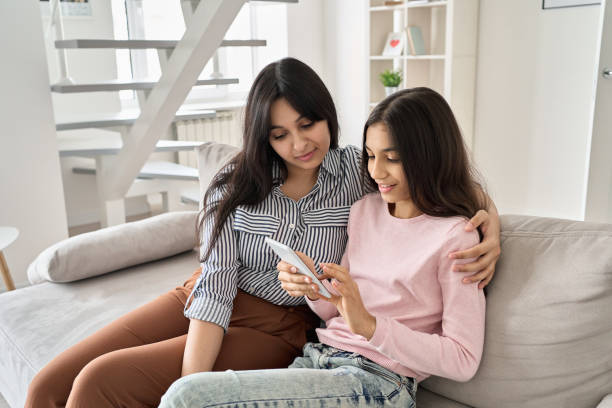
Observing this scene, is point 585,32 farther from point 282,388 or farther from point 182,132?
point 282,388

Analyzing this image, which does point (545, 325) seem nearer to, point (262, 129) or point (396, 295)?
point (396, 295)

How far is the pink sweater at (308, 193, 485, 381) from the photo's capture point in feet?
3.58

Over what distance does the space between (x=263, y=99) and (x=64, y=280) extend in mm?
989

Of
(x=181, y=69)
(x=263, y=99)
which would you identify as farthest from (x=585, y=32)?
(x=263, y=99)

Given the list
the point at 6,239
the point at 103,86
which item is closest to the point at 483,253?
the point at 6,239

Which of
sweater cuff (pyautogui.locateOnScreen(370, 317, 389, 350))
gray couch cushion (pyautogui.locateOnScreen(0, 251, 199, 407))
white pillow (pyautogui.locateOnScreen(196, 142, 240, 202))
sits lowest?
gray couch cushion (pyautogui.locateOnScreen(0, 251, 199, 407))

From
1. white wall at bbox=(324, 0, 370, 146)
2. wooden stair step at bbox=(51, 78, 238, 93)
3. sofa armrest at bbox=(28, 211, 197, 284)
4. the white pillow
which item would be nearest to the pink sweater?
the white pillow

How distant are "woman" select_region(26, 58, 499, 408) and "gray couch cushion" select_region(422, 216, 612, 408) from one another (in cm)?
14

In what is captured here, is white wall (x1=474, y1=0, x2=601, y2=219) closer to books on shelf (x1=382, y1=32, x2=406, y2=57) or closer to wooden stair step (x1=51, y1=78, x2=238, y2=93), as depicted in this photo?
books on shelf (x1=382, y1=32, x2=406, y2=57)

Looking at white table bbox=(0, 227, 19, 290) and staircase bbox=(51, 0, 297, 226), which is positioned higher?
staircase bbox=(51, 0, 297, 226)

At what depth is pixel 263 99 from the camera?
1.35 m

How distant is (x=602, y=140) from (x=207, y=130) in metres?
2.74

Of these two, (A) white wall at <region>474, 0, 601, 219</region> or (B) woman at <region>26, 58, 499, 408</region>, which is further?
(A) white wall at <region>474, 0, 601, 219</region>

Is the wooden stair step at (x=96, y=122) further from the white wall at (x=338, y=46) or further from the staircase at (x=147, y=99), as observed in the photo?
the white wall at (x=338, y=46)
